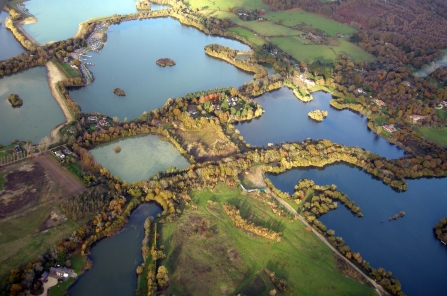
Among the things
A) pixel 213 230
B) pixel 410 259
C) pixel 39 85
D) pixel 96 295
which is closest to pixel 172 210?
pixel 213 230

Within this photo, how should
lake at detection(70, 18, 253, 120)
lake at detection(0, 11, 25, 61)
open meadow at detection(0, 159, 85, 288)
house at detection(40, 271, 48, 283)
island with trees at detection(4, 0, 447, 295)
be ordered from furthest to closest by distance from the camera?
lake at detection(0, 11, 25, 61) → lake at detection(70, 18, 253, 120) → island with trees at detection(4, 0, 447, 295) → open meadow at detection(0, 159, 85, 288) → house at detection(40, 271, 48, 283)

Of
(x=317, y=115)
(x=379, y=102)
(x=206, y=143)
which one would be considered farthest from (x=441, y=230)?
(x=206, y=143)

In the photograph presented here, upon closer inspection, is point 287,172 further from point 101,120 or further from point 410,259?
point 101,120

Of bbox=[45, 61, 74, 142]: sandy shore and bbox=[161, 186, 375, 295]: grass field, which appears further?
bbox=[45, 61, 74, 142]: sandy shore

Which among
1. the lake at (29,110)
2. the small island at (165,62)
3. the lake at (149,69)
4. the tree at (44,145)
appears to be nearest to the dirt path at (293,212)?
the lake at (149,69)


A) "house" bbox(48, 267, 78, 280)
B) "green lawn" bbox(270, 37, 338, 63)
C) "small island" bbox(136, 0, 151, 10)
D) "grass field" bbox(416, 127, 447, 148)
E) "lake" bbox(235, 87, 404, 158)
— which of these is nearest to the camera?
"house" bbox(48, 267, 78, 280)

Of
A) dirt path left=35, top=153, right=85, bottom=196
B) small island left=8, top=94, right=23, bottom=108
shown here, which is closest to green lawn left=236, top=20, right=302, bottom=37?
small island left=8, top=94, right=23, bottom=108

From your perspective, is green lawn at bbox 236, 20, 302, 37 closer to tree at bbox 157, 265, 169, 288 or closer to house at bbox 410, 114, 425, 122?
house at bbox 410, 114, 425, 122
